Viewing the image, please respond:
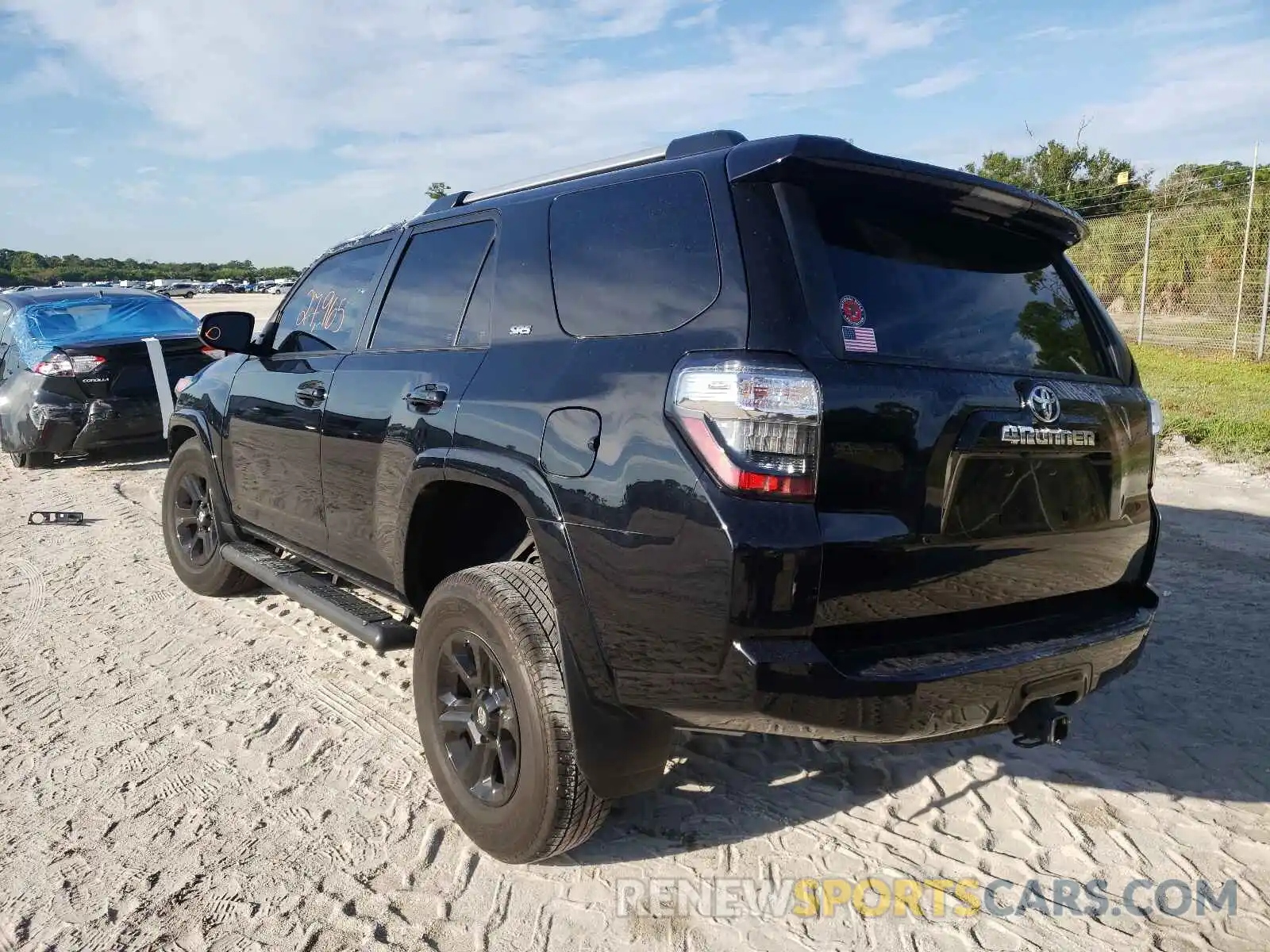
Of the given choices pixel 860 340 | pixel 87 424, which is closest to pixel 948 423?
pixel 860 340

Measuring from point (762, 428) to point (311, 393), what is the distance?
2.40 m

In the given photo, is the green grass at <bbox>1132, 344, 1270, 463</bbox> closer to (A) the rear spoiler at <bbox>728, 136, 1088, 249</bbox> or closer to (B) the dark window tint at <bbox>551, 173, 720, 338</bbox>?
(A) the rear spoiler at <bbox>728, 136, 1088, 249</bbox>

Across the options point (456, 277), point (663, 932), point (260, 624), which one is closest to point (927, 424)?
point (663, 932)

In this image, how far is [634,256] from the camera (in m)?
2.55

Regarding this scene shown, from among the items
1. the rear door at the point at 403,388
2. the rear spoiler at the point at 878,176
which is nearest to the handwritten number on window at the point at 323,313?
the rear door at the point at 403,388

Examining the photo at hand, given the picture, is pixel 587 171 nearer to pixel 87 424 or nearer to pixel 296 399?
pixel 296 399

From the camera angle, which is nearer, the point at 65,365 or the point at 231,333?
the point at 231,333

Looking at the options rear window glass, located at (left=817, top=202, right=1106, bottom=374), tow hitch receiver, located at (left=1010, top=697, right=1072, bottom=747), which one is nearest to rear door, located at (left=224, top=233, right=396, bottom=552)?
rear window glass, located at (left=817, top=202, right=1106, bottom=374)

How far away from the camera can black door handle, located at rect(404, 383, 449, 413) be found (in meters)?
3.02

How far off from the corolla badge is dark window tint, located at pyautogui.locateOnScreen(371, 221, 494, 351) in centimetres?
177

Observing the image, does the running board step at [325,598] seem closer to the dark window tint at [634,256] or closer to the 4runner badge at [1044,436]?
the dark window tint at [634,256]

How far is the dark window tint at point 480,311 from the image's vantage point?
9.91ft

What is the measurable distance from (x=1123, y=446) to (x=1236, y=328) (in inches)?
495

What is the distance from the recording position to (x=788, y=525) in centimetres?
208
